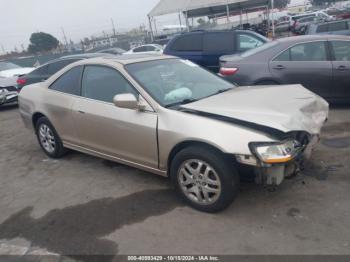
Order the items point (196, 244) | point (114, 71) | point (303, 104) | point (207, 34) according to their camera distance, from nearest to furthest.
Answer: point (196, 244) < point (303, 104) < point (114, 71) < point (207, 34)

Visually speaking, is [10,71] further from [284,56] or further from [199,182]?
[199,182]

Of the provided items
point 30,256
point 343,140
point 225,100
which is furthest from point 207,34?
point 30,256

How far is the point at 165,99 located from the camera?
3.74 metres

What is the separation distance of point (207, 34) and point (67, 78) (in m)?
5.82

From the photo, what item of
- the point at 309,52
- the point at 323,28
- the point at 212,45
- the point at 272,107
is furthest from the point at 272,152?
the point at 323,28

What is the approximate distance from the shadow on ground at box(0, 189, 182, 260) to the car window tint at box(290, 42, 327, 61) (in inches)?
160

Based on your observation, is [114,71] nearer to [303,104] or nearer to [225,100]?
[225,100]

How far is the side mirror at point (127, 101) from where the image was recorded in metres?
3.62

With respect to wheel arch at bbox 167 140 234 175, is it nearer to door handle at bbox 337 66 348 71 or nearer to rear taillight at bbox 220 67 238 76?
rear taillight at bbox 220 67 238 76

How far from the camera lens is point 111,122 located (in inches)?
A: 157

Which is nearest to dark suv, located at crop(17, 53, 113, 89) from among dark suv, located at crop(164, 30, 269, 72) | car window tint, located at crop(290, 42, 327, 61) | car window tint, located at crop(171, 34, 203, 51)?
car window tint, located at crop(171, 34, 203, 51)

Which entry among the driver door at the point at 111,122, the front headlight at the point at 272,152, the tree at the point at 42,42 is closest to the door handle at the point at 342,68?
the front headlight at the point at 272,152

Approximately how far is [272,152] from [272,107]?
23.0 inches

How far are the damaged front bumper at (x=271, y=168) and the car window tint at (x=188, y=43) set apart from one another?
689 cm
